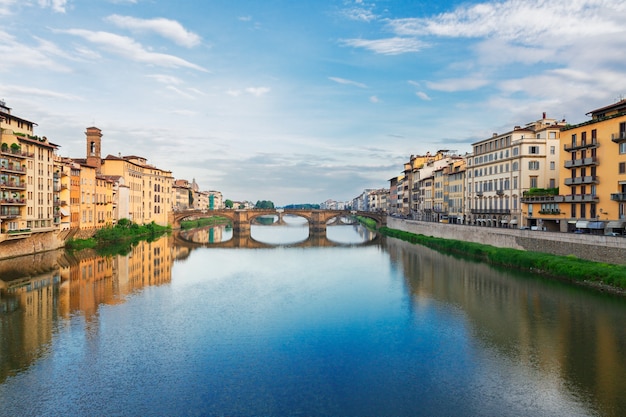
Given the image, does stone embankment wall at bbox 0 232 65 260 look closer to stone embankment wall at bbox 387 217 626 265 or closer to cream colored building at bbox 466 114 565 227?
stone embankment wall at bbox 387 217 626 265

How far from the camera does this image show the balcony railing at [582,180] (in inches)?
1503

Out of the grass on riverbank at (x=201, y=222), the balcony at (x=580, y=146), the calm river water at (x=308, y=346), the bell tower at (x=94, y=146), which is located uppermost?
the bell tower at (x=94, y=146)

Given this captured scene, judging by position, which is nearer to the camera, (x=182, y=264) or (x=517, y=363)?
(x=517, y=363)

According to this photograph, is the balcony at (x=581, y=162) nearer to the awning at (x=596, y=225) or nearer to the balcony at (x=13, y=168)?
the awning at (x=596, y=225)

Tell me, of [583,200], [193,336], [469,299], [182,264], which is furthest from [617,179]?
[182,264]

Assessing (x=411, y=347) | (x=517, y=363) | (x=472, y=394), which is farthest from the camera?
(x=411, y=347)

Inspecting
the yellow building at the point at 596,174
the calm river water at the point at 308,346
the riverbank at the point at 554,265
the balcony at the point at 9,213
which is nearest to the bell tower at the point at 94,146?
the balcony at the point at 9,213

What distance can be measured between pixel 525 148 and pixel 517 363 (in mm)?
37995

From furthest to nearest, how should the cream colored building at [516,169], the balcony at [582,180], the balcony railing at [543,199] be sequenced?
the cream colored building at [516,169], the balcony railing at [543,199], the balcony at [582,180]

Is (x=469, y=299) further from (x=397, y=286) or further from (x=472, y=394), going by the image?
(x=472, y=394)

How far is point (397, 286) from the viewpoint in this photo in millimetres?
32844

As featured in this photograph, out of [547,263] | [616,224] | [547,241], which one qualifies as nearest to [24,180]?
[547,263]

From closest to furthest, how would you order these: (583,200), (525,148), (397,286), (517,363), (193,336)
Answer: (517,363) → (193,336) → (397,286) → (583,200) → (525,148)

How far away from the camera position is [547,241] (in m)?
37.8
